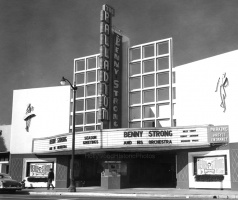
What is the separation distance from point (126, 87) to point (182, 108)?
17.8ft

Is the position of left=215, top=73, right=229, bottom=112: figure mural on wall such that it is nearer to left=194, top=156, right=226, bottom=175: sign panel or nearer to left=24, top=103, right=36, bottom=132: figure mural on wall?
left=194, top=156, right=226, bottom=175: sign panel

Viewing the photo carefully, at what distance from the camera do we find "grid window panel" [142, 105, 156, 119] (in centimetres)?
3145

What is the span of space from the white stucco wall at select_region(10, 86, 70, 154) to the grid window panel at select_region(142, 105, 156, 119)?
677 cm

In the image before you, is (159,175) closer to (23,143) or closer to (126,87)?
(126,87)

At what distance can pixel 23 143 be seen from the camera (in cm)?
3500

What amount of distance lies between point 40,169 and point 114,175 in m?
8.76

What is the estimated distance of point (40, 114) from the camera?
34562 mm

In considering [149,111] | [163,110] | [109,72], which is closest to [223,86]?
[163,110]

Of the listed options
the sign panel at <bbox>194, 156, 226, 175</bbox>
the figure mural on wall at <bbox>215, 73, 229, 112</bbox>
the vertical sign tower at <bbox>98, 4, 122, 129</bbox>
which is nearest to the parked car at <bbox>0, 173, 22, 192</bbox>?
the vertical sign tower at <bbox>98, 4, 122, 129</bbox>

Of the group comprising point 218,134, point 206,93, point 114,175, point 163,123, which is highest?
point 206,93

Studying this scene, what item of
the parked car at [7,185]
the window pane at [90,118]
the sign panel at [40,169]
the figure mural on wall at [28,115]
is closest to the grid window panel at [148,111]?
the window pane at [90,118]

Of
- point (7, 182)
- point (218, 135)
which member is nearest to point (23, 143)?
point (7, 182)

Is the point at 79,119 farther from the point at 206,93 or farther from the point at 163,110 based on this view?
the point at 206,93

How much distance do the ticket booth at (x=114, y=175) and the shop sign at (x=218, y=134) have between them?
7125 millimetres
